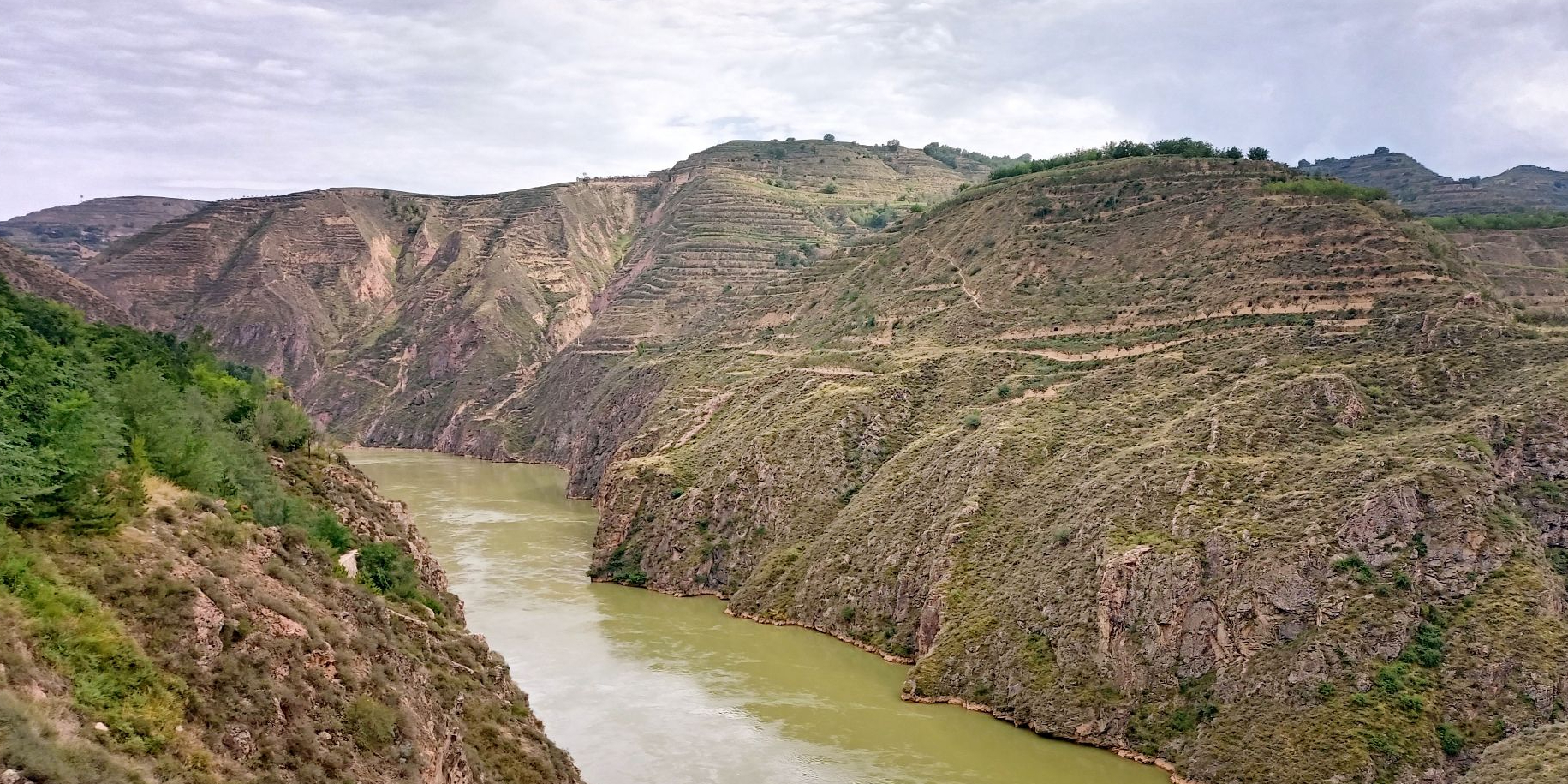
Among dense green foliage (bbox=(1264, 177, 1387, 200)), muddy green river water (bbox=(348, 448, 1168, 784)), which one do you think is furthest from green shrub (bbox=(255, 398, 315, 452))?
dense green foliage (bbox=(1264, 177, 1387, 200))

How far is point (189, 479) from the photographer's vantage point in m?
32.6

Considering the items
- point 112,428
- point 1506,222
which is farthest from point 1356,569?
point 1506,222

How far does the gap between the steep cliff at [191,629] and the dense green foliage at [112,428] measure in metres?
0.09

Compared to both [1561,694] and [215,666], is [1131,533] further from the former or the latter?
[215,666]

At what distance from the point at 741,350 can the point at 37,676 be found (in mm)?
86514

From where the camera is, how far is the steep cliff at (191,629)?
1892cm

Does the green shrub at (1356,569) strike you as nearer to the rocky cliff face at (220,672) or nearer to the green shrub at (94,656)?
the rocky cliff face at (220,672)

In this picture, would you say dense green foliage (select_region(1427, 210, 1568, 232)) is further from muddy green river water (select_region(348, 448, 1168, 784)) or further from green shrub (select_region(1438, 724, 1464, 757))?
muddy green river water (select_region(348, 448, 1168, 784))

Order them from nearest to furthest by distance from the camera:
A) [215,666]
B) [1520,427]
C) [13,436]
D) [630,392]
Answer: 1. [215,666]
2. [13,436]
3. [1520,427]
4. [630,392]

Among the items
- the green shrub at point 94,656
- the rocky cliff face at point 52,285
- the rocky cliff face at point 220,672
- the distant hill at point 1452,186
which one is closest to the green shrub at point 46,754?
the rocky cliff face at point 220,672

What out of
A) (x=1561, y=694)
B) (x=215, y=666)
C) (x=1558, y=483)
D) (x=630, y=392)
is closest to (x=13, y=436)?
(x=215, y=666)

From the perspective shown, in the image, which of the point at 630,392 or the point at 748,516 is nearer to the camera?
the point at 748,516

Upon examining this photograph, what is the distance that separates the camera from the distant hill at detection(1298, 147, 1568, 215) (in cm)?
13962

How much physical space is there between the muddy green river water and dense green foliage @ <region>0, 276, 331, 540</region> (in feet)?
49.6
